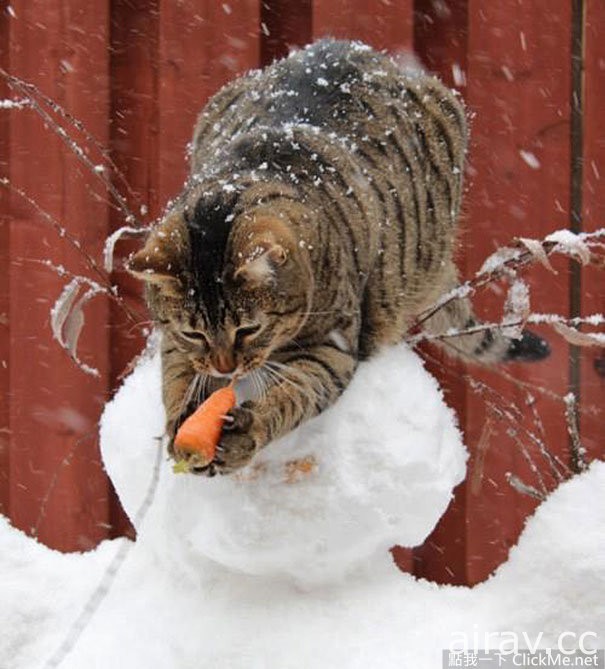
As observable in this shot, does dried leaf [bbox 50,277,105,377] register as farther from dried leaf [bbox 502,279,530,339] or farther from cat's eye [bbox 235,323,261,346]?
dried leaf [bbox 502,279,530,339]

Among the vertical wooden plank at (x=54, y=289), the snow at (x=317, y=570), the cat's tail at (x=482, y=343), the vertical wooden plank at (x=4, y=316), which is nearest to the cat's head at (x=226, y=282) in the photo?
the snow at (x=317, y=570)

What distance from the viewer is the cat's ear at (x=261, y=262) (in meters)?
0.95

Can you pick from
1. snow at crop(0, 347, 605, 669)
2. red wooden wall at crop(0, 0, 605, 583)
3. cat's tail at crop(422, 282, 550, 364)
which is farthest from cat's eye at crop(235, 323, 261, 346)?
red wooden wall at crop(0, 0, 605, 583)

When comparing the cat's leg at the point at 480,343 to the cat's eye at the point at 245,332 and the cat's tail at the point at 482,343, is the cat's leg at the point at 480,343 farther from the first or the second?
the cat's eye at the point at 245,332

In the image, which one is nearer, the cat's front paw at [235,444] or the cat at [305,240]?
the cat's front paw at [235,444]

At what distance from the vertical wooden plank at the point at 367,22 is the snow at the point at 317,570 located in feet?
2.39

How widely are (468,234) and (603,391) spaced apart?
0.33 meters

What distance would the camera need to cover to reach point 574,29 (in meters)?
1.50

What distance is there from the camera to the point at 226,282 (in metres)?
0.99

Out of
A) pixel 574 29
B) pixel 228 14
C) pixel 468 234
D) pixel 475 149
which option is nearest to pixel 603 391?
pixel 468 234

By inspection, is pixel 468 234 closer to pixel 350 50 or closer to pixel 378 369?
pixel 350 50

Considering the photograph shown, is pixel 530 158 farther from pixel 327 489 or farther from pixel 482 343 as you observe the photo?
pixel 327 489

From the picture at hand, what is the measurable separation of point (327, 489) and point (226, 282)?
10.3 inches

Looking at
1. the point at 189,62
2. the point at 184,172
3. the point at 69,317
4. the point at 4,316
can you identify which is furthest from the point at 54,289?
the point at 69,317
